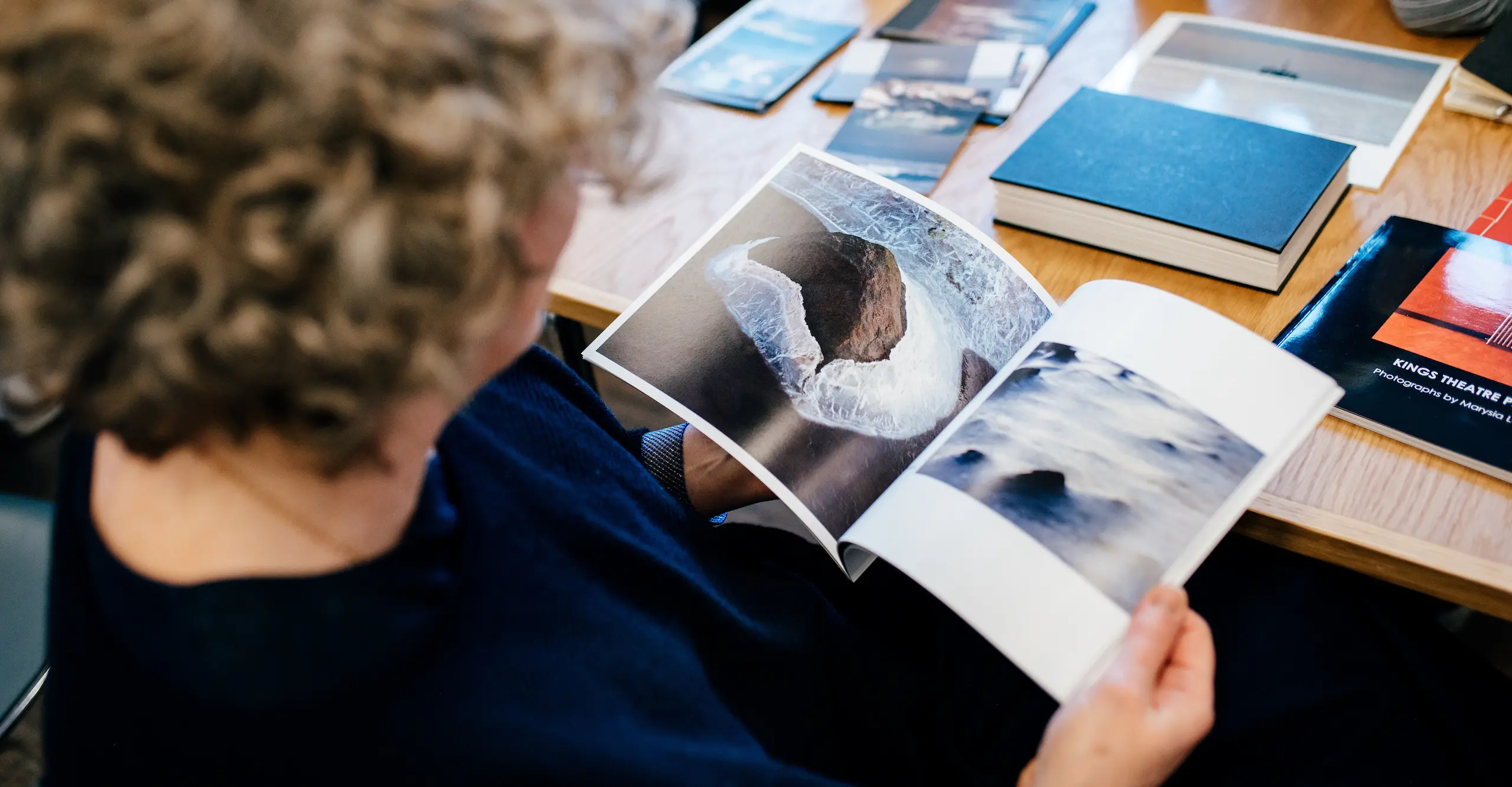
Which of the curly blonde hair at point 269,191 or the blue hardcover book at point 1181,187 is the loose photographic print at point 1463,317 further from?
the curly blonde hair at point 269,191

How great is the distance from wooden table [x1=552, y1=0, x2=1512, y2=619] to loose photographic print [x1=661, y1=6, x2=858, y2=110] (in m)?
0.02

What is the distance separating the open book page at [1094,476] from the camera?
0.61m

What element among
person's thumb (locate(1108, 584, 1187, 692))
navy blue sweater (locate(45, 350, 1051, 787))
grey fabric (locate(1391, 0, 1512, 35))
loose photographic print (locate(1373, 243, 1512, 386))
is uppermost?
grey fabric (locate(1391, 0, 1512, 35))

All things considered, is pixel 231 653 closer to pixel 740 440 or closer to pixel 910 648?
pixel 740 440

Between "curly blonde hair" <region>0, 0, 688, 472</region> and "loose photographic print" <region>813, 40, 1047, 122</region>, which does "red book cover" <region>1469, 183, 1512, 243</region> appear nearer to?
"loose photographic print" <region>813, 40, 1047, 122</region>

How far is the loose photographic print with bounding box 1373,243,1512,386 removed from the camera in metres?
0.70

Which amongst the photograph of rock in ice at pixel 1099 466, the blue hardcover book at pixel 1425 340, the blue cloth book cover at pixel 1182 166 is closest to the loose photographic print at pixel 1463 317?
the blue hardcover book at pixel 1425 340

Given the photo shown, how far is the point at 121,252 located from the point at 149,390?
0.06m

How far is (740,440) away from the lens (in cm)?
74

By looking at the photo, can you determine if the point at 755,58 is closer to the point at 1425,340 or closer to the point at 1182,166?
the point at 1182,166

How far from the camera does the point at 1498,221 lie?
32.5 inches

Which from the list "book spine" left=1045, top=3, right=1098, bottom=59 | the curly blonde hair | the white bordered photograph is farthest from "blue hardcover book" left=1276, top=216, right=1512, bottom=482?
the curly blonde hair

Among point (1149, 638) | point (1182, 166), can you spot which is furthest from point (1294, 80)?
point (1149, 638)

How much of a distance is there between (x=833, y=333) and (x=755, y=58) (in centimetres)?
55
